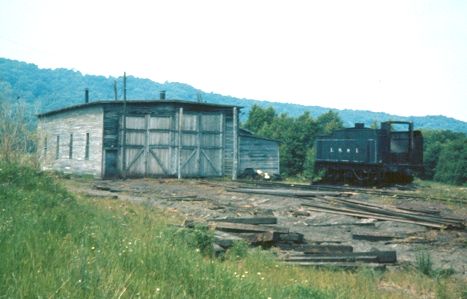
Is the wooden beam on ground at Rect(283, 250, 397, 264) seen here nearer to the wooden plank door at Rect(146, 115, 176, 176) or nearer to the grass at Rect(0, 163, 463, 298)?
the grass at Rect(0, 163, 463, 298)

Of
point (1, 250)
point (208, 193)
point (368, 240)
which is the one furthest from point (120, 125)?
point (1, 250)

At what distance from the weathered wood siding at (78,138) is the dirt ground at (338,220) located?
10.9m

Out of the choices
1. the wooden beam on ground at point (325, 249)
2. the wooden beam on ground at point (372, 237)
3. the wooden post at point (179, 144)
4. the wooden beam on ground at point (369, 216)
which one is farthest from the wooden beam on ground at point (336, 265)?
the wooden post at point (179, 144)

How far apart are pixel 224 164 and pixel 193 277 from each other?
92.1 ft

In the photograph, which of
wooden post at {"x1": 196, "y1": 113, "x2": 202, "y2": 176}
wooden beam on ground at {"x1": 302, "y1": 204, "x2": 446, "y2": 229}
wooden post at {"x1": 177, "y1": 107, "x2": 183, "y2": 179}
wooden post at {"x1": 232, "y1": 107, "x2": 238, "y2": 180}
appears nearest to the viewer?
wooden beam on ground at {"x1": 302, "y1": 204, "x2": 446, "y2": 229}

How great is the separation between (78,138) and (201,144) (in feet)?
30.8

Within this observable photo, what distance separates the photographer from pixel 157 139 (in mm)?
31188

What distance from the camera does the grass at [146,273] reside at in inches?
143

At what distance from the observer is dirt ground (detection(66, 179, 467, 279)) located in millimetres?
10258

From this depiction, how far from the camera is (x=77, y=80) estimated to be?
19500 centimetres

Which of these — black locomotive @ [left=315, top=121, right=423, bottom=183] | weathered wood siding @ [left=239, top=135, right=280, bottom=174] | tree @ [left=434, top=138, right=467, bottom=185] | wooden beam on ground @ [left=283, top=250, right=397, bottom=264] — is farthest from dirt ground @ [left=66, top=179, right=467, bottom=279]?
tree @ [left=434, top=138, right=467, bottom=185]

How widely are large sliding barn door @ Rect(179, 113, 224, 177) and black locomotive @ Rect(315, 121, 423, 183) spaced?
27.6 ft

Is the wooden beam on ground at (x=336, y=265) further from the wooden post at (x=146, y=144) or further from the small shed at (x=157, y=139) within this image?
the wooden post at (x=146, y=144)

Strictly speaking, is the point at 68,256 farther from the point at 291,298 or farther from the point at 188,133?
the point at 188,133
